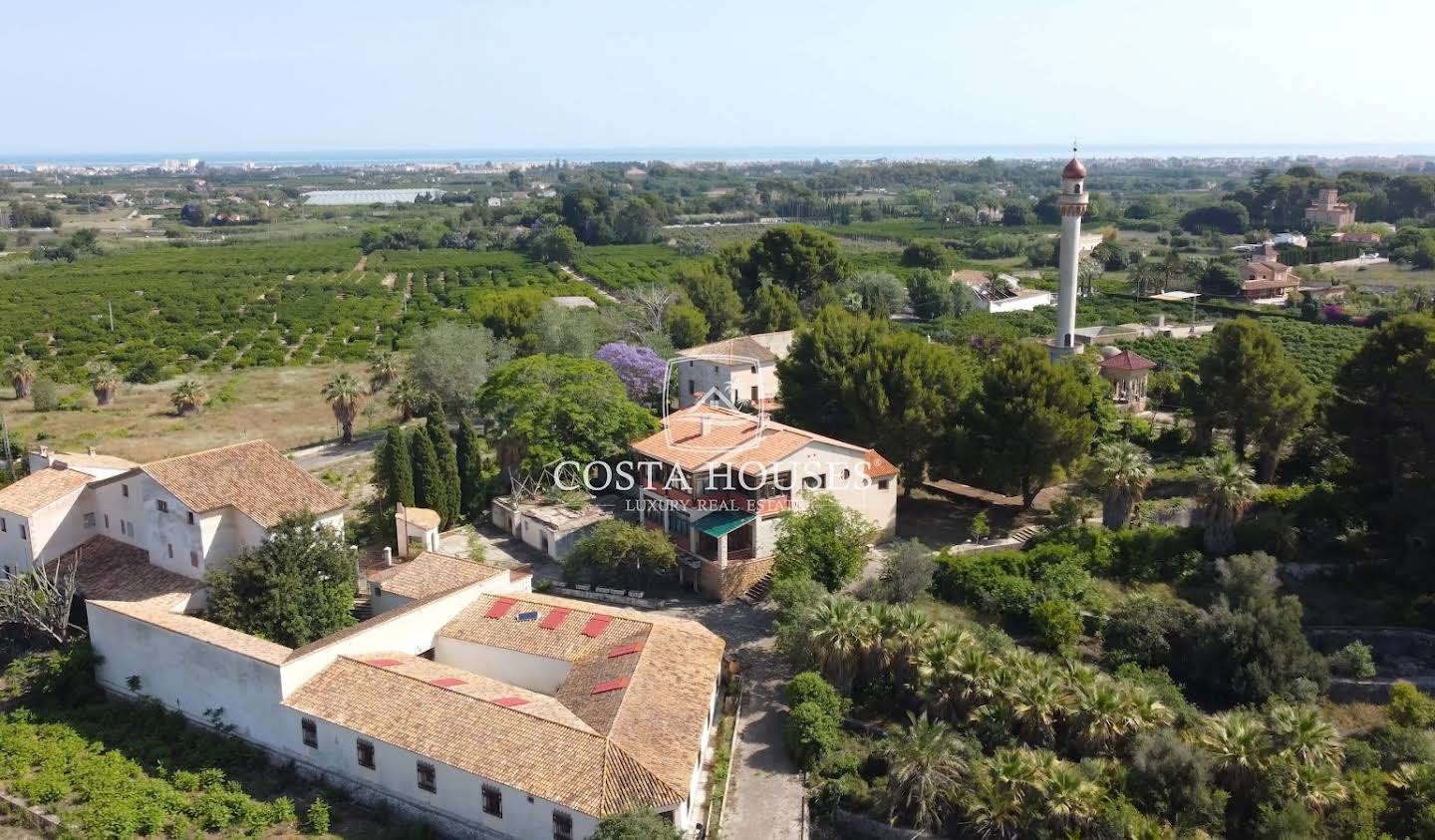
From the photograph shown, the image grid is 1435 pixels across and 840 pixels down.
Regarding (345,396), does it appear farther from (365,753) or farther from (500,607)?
(365,753)

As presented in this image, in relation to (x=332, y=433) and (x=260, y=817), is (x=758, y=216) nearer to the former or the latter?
(x=332, y=433)

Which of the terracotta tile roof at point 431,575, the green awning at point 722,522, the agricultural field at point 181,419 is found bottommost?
the agricultural field at point 181,419

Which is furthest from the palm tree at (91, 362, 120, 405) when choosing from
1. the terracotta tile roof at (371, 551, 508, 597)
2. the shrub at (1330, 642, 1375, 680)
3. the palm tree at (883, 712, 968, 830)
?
the shrub at (1330, 642, 1375, 680)

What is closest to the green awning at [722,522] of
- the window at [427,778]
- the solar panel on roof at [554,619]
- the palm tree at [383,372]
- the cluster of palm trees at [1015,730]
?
the solar panel on roof at [554,619]

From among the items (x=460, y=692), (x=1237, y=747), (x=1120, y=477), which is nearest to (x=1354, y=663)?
(x=1237, y=747)

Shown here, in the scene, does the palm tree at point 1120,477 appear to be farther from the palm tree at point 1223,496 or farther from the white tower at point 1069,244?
the white tower at point 1069,244

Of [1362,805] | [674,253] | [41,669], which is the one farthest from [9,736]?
[674,253]

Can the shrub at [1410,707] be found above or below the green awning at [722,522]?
below
